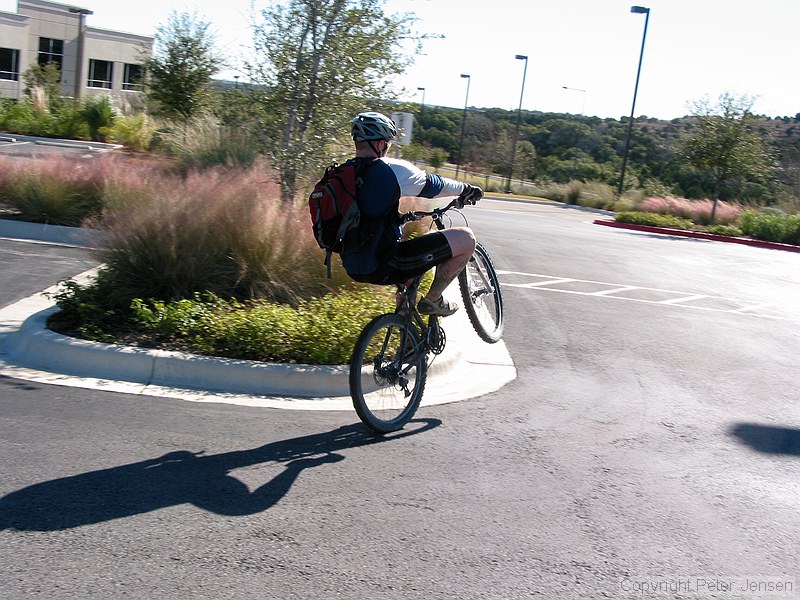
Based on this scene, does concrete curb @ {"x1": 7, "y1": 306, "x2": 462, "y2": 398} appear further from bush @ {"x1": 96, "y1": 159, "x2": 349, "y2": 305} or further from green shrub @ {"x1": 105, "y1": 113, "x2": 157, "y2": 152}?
green shrub @ {"x1": 105, "y1": 113, "x2": 157, "y2": 152}

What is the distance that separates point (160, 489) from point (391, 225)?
85.9 inches

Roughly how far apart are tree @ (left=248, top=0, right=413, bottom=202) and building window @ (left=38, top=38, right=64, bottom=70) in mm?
49026

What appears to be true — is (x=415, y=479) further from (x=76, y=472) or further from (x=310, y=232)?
(x=310, y=232)

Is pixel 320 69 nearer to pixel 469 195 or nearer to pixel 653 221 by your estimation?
pixel 469 195

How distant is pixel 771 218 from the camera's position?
2644 cm

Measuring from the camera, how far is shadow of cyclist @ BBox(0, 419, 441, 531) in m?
3.95

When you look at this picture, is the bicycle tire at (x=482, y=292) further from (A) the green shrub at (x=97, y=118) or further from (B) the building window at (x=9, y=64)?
(B) the building window at (x=9, y=64)

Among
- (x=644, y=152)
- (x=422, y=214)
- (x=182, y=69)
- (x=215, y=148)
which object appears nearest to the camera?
(x=422, y=214)

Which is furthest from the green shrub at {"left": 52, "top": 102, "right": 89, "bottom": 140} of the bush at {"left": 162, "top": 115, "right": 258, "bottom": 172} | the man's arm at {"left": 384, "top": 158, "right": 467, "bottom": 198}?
the man's arm at {"left": 384, "top": 158, "right": 467, "bottom": 198}

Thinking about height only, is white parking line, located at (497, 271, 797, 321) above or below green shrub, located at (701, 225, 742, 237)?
below

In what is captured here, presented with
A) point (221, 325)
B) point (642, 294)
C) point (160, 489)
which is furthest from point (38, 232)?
point (642, 294)

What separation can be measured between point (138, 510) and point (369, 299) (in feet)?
12.2

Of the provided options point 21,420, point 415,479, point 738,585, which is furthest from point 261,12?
point 738,585

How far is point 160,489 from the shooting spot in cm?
431
